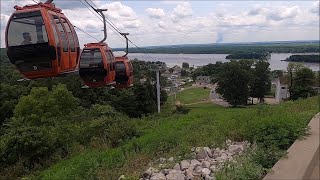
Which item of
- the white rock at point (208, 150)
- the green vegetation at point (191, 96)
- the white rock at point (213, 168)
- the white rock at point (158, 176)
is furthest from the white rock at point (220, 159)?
the green vegetation at point (191, 96)

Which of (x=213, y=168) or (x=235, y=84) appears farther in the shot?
(x=235, y=84)

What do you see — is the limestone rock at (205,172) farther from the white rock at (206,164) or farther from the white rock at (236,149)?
the white rock at (236,149)

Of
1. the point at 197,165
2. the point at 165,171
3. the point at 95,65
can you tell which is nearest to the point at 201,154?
the point at 197,165

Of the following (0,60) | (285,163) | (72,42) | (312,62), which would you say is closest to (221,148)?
(285,163)

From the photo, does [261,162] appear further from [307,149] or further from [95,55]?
[95,55]

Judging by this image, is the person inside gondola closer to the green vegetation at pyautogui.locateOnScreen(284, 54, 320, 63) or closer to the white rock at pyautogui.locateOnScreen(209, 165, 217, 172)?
the white rock at pyautogui.locateOnScreen(209, 165, 217, 172)

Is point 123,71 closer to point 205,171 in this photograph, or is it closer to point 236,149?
point 236,149
